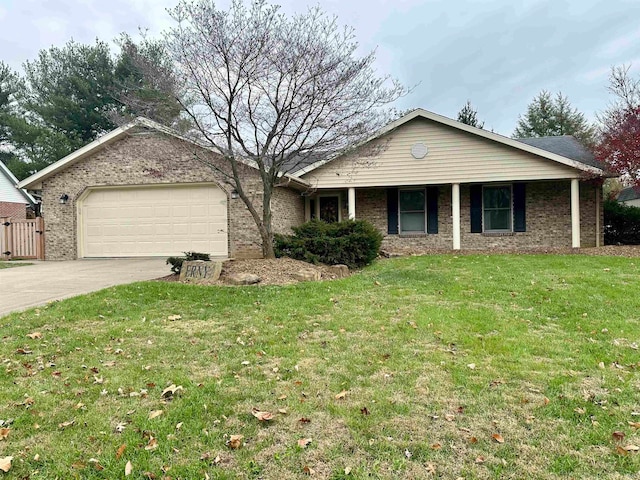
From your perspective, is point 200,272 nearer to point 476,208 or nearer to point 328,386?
point 328,386

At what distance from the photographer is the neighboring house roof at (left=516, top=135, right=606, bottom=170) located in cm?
1404

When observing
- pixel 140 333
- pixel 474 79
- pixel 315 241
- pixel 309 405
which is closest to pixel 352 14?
pixel 315 241

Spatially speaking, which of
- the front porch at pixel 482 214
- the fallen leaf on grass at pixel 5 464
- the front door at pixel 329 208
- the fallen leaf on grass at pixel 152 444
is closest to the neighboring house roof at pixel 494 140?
the front porch at pixel 482 214

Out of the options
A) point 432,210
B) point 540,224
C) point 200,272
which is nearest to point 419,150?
point 432,210

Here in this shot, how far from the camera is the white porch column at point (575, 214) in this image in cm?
1348

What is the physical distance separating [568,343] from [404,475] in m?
2.91

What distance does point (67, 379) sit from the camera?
3721 mm

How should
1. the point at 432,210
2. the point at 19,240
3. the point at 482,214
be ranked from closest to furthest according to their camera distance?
the point at 19,240 < the point at 482,214 < the point at 432,210

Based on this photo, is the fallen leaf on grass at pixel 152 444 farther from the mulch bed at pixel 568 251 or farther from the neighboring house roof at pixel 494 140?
the mulch bed at pixel 568 251

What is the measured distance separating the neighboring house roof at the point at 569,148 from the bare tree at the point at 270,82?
25.5ft

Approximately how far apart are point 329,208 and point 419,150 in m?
3.99

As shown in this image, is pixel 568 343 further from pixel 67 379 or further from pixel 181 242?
pixel 181 242

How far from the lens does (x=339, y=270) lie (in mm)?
9531

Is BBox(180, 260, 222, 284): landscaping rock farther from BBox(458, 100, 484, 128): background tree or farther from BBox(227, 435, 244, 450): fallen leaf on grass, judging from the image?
BBox(458, 100, 484, 128): background tree
